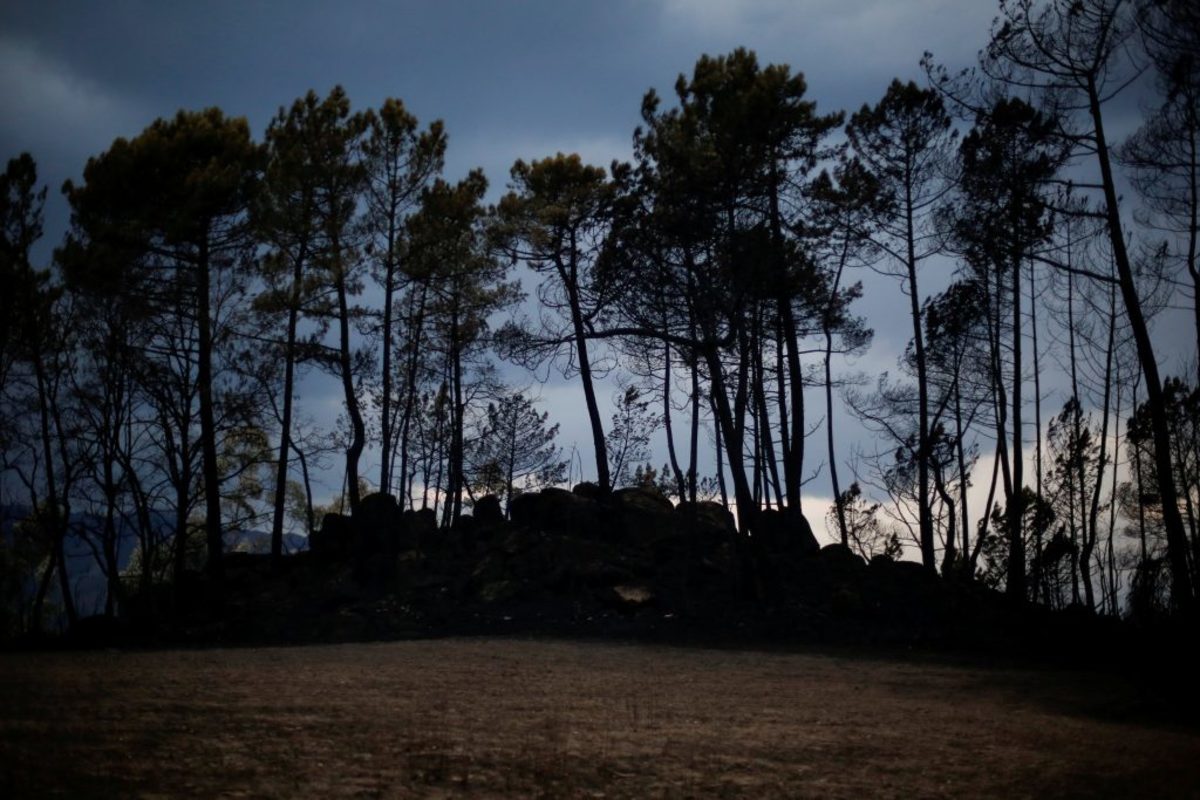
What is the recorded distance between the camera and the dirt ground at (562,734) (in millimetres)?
Answer: 5449

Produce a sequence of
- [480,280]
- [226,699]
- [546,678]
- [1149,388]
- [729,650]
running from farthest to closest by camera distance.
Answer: [480,280] < [729,650] < [1149,388] < [546,678] < [226,699]

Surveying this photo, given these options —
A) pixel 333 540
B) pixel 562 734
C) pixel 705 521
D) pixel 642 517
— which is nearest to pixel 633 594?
pixel 642 517

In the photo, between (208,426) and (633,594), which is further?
(208,426)

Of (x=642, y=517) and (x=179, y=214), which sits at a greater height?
(x=179, y=214)

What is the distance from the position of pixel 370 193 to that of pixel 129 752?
18.9m

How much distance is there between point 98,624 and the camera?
55.0ft

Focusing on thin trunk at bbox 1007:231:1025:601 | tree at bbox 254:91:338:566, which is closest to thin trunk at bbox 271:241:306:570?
tree at bbox 254:91:338:566

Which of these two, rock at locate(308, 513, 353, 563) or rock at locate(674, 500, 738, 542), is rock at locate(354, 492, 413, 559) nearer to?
rock at locate(308, 513, 353, 563)

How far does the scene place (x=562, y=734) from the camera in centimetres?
691

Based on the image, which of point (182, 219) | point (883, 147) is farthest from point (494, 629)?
point (883, 147)

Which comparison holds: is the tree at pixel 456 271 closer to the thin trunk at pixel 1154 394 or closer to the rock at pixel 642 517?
the rock at pixel 642 517

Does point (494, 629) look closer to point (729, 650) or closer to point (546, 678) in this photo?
point (729, 650)

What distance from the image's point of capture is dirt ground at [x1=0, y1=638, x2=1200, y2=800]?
545cm

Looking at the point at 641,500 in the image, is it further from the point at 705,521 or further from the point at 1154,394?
the point at 1154,394
